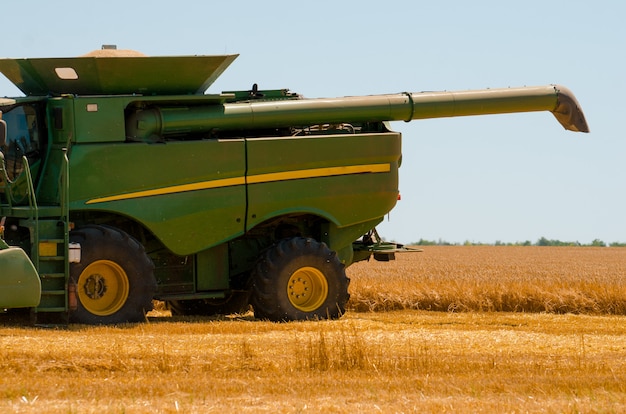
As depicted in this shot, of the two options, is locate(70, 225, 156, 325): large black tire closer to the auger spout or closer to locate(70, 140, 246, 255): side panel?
locate(70, 140, 246, 255): side panel

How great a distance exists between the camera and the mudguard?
14.2 meters

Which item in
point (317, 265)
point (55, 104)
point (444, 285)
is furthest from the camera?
point (444, 285)

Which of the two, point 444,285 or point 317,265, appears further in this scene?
point 444,285

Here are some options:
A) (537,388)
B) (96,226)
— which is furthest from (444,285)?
(537,388)

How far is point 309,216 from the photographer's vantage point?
59.2 feet

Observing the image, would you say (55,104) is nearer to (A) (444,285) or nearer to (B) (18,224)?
(B) (18,224)

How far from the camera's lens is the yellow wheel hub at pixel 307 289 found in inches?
687

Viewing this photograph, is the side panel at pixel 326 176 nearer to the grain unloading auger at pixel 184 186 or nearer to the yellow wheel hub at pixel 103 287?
the grain unloading auger at pixel 184 186

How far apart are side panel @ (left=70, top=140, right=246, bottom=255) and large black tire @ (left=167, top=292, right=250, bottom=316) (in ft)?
5.61

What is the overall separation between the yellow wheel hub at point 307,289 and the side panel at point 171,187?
104 centimetres

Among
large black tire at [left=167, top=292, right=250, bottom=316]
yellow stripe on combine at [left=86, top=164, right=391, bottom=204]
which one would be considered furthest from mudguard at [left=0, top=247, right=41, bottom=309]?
large black tire at [left=167, top=292, right=250, bottom=316]

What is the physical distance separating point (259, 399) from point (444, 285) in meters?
10.7

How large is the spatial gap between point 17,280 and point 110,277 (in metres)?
1.91

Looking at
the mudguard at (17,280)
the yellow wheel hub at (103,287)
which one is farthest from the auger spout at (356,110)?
the mudguard at (17,280)
